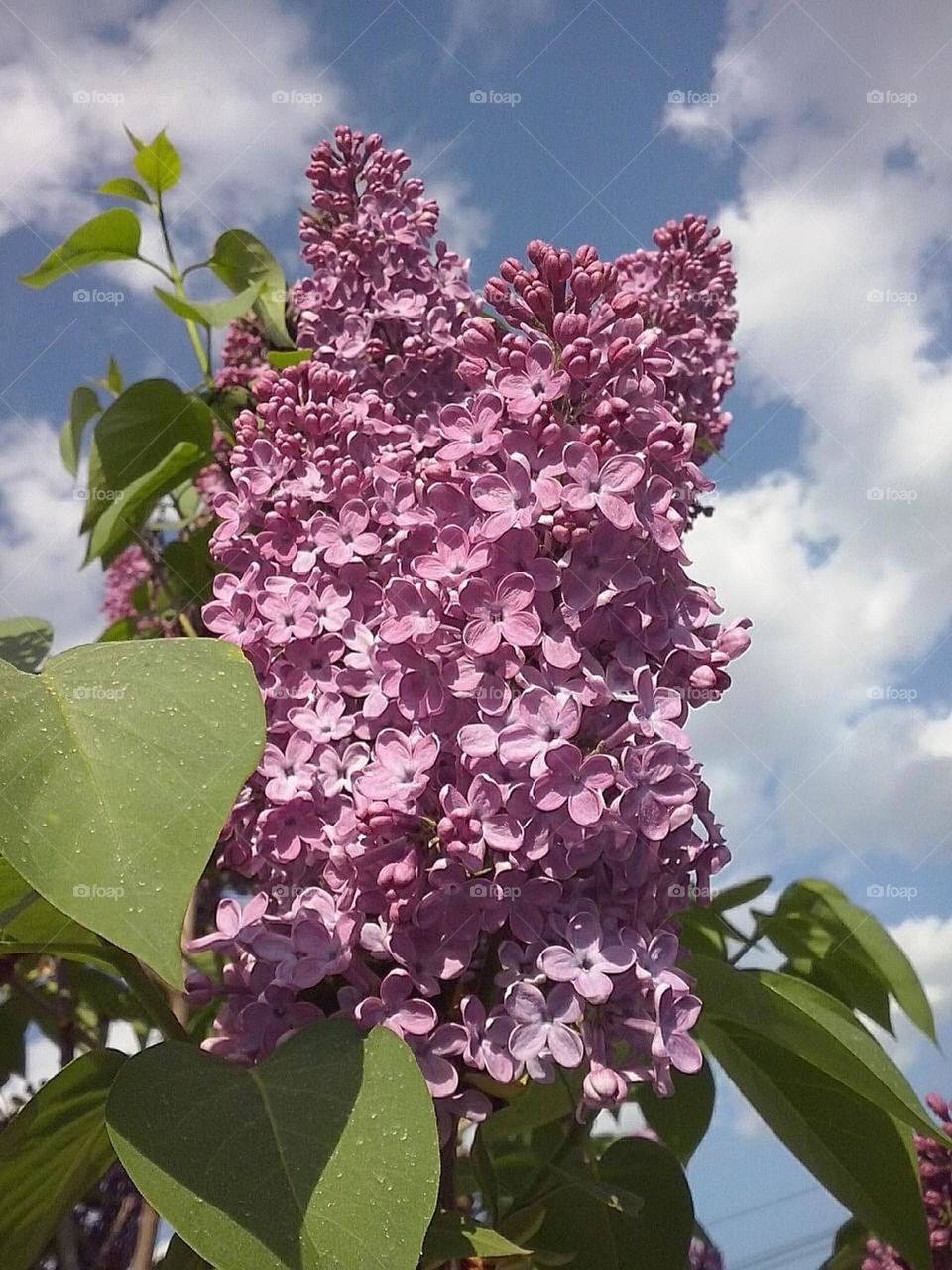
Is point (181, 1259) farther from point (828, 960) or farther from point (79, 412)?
point (79, 412)

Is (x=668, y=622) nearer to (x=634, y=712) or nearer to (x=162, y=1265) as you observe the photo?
(x=634, y=712)

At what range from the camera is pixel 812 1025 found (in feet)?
2.55

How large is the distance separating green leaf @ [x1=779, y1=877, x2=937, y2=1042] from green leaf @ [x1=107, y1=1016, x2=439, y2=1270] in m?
0.80

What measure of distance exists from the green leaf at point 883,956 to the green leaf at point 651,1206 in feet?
1.24

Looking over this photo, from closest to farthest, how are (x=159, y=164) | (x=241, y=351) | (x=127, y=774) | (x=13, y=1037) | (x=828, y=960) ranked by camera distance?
(x=127, y=774)
(x=828, y=960)
(x=13, y=1037)
(x=241, y=351)
(x=159, y=164)

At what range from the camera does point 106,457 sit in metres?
1.50

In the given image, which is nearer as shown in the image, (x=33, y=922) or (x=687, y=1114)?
(x=33, y=922)

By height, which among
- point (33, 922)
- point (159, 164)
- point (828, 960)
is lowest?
point (33, 922)

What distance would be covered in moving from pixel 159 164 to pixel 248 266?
253mm

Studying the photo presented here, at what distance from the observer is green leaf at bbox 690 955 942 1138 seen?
76 cm

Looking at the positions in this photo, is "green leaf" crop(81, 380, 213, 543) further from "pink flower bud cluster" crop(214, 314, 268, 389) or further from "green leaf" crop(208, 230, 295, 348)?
"green leaf" crop(208, 230, 295, 348)

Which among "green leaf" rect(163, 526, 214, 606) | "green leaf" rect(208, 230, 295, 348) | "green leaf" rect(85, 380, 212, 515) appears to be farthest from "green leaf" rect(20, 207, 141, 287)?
"green leaf" rect(163, 526, 214, 606)

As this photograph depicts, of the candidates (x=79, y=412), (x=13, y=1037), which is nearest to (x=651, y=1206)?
(x=13, y=1037)

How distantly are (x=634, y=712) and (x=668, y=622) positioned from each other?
69 millimetres
